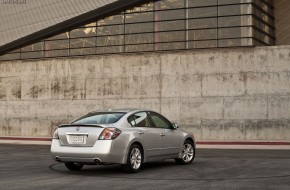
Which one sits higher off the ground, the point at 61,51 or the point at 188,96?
the point at 61,51

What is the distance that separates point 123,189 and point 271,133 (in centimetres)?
1855

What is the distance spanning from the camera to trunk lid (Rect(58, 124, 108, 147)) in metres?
11.2

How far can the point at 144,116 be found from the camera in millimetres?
12734

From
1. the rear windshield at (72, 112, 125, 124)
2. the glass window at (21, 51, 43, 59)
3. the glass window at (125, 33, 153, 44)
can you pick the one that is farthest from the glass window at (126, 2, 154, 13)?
the rear windshield at (72, 112, 125, 124)

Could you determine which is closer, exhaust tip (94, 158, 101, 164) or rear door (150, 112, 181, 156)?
exhaust tip (94, 158, 101, 164)

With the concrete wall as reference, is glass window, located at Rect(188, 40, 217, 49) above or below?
below

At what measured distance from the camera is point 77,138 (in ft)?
37.3

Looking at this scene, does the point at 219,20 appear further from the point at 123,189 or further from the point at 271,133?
the point at 123,189

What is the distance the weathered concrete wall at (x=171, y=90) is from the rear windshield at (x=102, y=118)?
15405 mm

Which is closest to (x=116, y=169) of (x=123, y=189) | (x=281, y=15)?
(x=123, y=189)

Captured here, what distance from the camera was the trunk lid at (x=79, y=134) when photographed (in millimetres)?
11203

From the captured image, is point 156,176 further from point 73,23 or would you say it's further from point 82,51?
point 73,23

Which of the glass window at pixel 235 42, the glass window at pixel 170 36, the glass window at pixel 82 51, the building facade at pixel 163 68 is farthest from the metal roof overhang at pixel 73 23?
the glass window at pixel 235 42

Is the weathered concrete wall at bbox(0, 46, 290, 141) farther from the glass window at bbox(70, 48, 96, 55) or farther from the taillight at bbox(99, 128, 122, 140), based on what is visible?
the taillight at bbox(99, 128, 122, 140)
